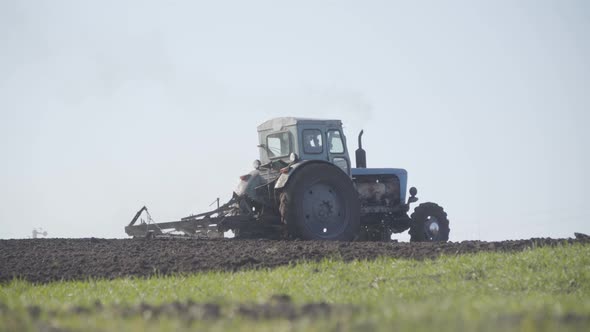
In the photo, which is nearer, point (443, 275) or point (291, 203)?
point (443, 275)

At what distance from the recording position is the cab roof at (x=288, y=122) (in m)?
17.1

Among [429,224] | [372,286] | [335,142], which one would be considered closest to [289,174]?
[335,142]

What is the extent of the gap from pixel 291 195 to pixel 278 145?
1730 mm

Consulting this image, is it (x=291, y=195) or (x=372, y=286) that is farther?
(x=291, y=195)

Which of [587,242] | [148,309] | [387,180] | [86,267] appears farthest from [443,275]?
[387,180]

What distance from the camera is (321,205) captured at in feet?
55.7

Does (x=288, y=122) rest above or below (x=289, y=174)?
above

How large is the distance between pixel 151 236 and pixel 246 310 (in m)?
12.4

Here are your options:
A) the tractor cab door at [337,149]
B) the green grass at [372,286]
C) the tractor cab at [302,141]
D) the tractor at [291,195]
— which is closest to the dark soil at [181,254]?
the green grass at [372,286]

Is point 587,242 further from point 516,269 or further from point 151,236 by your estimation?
point 151,236

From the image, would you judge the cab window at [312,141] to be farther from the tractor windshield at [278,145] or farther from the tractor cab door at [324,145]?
the tractor windshield at [278,145]

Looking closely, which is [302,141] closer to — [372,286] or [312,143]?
[312,143]

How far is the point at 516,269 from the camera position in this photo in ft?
36.2

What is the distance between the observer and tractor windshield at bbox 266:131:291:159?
1734 cm
